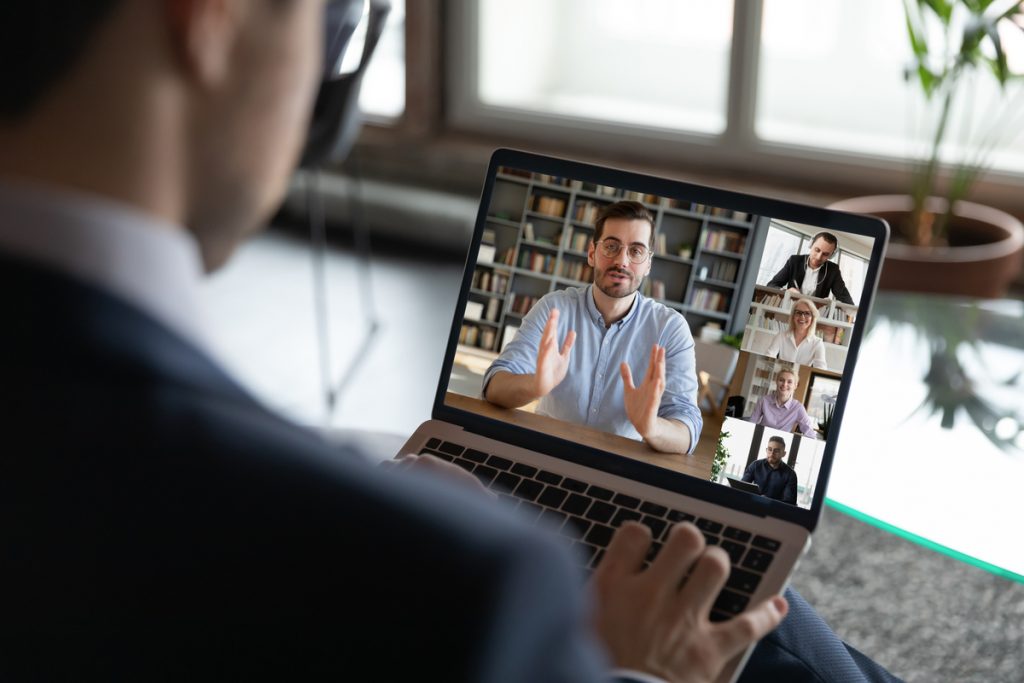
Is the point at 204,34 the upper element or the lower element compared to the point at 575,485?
upper

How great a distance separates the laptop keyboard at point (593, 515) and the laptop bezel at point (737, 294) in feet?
0.10

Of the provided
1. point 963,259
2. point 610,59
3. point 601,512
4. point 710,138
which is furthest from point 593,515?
point 610,59

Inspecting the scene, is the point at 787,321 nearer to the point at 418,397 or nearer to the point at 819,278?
the point at 819,278

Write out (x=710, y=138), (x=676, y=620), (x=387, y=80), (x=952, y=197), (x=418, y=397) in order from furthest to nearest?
(x=387, y=80), (x=710, y=138), (x=952, y=197), (x=418, y=397), (x=676, y=620)

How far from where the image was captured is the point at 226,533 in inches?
15.5

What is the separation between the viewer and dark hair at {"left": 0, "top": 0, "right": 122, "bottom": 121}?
40cm

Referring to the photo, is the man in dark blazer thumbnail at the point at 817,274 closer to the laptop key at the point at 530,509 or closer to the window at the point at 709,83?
the laptop key at the point at 530,509

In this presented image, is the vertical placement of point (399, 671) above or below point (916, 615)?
above

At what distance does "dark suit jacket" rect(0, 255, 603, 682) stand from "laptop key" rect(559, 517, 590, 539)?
0.57 metres

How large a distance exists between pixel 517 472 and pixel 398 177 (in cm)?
306

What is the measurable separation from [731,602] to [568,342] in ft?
1.04

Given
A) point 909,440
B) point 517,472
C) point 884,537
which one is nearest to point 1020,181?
point 884,537

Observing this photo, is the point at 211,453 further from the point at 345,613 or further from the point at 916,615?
the point at 916,615

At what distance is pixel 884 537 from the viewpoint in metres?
2.21
